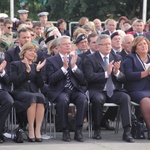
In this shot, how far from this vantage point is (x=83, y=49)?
11.6 meters

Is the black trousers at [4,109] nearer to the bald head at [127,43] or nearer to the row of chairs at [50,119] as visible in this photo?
the row of chairs at [50,119]

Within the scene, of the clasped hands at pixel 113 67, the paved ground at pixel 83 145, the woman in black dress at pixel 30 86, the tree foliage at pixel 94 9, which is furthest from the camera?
the tree foliage at pixel 94 9

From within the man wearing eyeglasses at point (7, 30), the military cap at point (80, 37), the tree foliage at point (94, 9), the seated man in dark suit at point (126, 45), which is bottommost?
the seated man in dark suit at point (126, 45)

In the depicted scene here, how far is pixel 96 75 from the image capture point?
10.1 m

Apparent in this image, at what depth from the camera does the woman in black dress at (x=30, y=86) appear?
9602 mm

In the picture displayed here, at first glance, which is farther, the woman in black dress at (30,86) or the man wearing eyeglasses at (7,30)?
the man wearing eyeglasses at (7,30)

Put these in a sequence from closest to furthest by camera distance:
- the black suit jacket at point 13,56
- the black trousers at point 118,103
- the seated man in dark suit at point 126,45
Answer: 1. the black trousers at point 118,103
2. the black suit jacket at point 13,56
3. the seated man in dark suit at point 126,45

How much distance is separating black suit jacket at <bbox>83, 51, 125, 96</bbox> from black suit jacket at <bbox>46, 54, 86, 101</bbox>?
13 centimetres

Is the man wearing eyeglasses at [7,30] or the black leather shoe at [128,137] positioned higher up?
the man wearing eyeglasses at [7,30]

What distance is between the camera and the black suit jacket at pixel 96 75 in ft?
33.1

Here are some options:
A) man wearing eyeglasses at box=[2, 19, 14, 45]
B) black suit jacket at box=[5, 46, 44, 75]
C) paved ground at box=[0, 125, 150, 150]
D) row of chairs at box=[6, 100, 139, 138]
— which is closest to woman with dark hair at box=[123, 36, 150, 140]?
row of chairs at box=[6, 100, 139, 138]

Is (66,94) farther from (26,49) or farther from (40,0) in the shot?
(40,0)

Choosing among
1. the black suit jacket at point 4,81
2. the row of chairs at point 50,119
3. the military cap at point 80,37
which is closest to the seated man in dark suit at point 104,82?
the row of chairs at point 50,119

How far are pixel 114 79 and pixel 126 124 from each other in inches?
36.3
